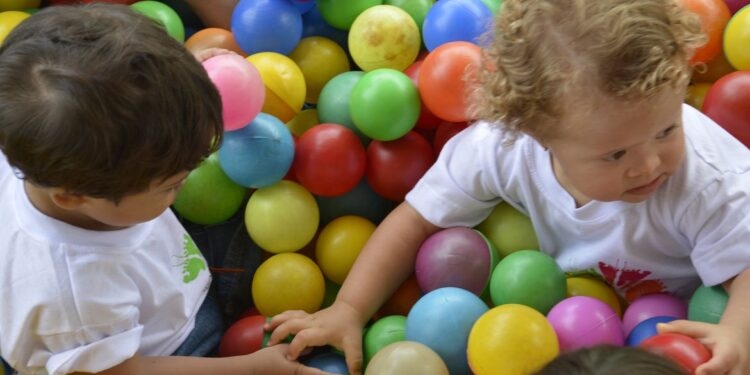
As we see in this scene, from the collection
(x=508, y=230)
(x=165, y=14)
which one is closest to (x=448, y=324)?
(x=508, y=230)

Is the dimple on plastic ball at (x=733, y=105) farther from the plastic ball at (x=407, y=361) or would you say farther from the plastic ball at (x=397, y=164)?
the plastic ball at (x=407, y=361)

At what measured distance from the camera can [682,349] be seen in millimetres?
986

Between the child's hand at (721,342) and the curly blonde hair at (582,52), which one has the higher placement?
the curly blonde hair at (582,52)

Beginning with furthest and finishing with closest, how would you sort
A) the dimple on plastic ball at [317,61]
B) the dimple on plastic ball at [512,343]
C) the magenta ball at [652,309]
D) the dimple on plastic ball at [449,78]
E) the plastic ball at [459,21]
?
1. the dimple on plastic ball at [317,61]
2. the plastic ball at [459,21]
3. the dimple on plastic ball at [449,78]
4. the magenta ball at [652,309]
5. the dimple on plastic ball at [512,343]

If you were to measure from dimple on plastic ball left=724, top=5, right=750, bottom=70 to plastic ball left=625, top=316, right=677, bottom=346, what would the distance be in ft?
1.32

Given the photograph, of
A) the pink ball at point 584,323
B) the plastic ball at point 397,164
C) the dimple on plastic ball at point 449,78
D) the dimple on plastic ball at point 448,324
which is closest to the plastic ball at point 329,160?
the plastic ball at point 397,164

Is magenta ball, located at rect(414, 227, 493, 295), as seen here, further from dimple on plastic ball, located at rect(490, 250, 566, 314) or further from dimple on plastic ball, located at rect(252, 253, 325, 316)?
dimple on plastic ball, located at rect(252, 253, 325, 316)

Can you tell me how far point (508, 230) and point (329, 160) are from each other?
0.26 meters

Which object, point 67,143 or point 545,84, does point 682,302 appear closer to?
point 545,84

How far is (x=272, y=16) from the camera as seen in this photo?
4.69 ft

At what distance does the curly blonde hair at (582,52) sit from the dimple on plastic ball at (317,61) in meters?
0.49

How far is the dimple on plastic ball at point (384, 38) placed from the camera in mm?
1403

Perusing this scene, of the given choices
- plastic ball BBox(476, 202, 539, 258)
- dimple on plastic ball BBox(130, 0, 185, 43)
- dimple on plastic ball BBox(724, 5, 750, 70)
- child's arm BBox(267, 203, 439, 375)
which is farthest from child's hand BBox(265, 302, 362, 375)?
dimple on plastic ball BBox(724, 5, 750, 70)

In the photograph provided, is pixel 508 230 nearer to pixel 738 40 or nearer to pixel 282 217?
pixel 282 217
